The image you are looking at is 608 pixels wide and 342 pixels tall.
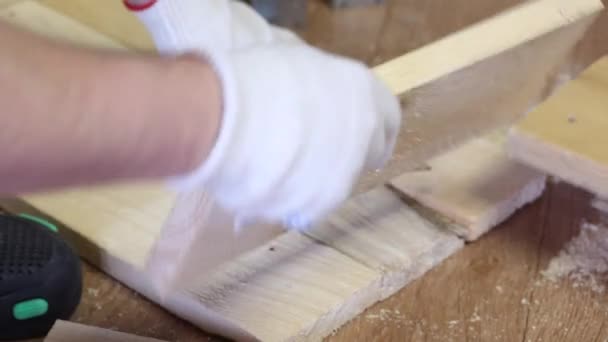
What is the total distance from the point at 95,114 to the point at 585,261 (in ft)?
1.58

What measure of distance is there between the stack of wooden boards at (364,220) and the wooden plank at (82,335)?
0.15ft

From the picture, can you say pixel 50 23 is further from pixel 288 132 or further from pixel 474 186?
pixel 288 132

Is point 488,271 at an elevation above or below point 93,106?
below

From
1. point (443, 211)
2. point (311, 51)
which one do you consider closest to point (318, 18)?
point (443, 211)

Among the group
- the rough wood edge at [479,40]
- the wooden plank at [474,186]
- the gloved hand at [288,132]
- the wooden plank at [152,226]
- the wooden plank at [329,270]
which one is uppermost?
the gloved hand at [288,132]

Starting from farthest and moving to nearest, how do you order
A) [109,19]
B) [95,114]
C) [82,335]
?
1. [109,19]
2. [82,335]
3. [95,114]

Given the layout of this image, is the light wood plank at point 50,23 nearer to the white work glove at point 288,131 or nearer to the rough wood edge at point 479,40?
the rough wood edge at point 479,40

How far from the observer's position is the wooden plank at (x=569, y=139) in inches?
23.0

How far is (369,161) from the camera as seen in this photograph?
0.45 m

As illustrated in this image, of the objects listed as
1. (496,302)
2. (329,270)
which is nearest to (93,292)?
(329,270)

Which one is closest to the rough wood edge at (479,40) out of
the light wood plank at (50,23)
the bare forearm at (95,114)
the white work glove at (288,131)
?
the white work glove at (288,131)

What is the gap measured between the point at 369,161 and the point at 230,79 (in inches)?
5.2

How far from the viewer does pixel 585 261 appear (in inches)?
26.3

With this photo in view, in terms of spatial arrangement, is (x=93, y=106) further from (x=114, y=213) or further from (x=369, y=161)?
(x=114, y=213)
